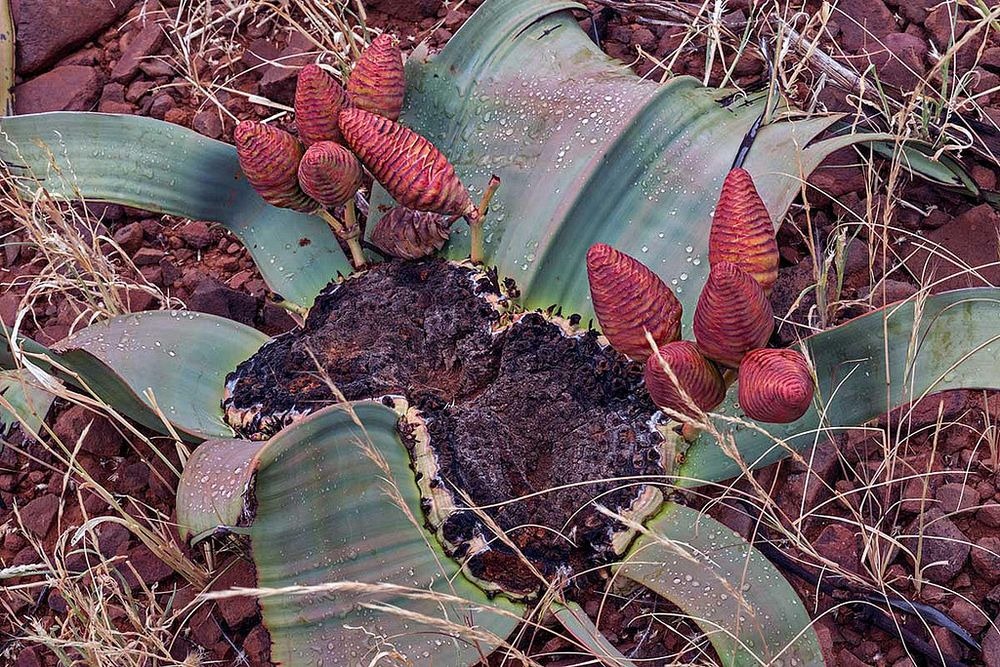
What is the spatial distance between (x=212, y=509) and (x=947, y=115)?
972mm

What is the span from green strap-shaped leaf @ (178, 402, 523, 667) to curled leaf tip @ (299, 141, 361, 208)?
0.27 metres

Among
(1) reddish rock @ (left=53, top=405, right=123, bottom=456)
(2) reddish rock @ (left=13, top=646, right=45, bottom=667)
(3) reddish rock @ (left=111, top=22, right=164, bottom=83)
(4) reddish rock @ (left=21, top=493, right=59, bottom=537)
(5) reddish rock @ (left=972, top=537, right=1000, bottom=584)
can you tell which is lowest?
(2) reddish rock @ (left=13, top=646, right=45, bottom=667)

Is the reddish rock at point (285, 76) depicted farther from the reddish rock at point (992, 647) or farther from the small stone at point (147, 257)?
the reddish rock at point (992, 647)

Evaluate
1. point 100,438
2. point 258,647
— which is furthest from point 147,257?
point 258,647

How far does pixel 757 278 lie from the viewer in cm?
88

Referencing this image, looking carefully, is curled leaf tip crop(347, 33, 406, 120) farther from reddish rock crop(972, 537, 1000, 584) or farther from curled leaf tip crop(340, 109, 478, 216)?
reddish rock crop(972, 537, 1000, 584)

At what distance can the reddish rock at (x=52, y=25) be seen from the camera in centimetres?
166

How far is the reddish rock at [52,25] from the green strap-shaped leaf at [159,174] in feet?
1.82

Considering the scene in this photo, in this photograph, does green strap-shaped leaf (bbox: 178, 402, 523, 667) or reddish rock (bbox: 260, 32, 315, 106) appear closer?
green strap-shaped leaf (bbox: 178, 402, 523, 667)

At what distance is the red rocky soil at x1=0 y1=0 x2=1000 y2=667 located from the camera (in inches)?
39.9

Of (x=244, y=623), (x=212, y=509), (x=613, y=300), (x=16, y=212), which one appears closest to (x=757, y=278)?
(x=613, y=300)

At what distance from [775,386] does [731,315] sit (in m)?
0.07

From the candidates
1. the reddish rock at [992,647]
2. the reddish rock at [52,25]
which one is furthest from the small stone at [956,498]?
the reddish rock at [52,25]

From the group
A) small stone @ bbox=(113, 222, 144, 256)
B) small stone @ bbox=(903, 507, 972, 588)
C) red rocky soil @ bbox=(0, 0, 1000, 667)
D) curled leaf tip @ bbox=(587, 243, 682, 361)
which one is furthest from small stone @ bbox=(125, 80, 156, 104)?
small stone @ bbox=(903, 507, 972, 588)
